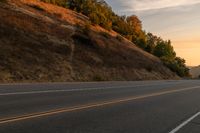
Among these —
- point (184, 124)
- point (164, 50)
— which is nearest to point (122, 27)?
point (164, 50)

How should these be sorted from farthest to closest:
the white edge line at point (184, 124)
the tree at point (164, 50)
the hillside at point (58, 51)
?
the tree at point (164, 50), the hillside at point (58, 51), the white edge line at point (184, 124)

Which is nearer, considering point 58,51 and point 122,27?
point 58,51

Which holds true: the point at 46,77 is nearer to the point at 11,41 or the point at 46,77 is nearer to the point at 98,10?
the point at 11,41

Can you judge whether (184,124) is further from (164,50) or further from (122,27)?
(164,50)

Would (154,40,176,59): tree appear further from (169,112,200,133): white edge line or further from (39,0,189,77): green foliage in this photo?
(169,112,200,133): white edge line

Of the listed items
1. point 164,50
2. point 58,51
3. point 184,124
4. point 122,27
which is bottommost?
point 184,124

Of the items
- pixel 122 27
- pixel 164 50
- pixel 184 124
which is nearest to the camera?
pixel 184 124

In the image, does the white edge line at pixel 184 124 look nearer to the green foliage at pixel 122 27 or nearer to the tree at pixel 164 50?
the green foliage at pixel 122 27

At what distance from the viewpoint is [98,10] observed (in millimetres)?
87938

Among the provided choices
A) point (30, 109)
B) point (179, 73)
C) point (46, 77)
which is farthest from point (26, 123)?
point (179, 73)

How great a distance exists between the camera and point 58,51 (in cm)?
4828

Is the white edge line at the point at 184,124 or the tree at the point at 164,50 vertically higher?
the tree at the point at 164,50

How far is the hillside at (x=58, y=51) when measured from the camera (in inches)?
1564

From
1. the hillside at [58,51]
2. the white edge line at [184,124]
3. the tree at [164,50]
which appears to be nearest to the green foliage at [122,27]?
the tree at [164,50]
